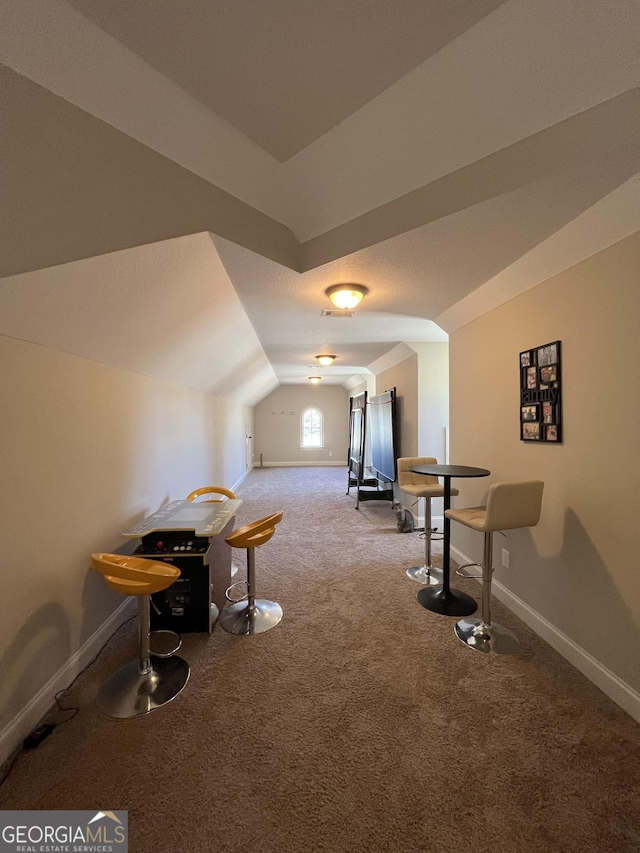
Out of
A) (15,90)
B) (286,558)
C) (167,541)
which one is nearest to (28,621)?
(167,541)

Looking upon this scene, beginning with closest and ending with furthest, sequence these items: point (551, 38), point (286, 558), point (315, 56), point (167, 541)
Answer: point (551, 38), point (315, 56), point (167, 541), point (286, 558)

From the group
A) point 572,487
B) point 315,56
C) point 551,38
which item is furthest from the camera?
point 572,487

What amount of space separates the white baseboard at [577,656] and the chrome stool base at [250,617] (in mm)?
1690

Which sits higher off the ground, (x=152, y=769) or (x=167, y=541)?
(x=167, y=541)

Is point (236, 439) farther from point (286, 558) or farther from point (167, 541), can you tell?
point (167, 541)

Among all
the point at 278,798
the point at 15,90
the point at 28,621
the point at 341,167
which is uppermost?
the point at 341,167

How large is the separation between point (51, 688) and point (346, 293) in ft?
9.36

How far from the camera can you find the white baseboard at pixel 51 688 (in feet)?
4.76

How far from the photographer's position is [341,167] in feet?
5.41

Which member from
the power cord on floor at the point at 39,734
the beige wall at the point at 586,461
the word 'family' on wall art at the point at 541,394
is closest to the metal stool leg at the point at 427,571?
the beige wall at the point at 586,461

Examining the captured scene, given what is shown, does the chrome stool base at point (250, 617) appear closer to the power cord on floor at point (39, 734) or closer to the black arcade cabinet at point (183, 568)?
the black arcade cabinet at point (183, 568)

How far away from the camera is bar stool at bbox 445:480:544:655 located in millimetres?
2078

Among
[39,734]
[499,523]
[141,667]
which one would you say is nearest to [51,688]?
[39,734]

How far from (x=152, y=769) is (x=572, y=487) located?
2441 millimetres
